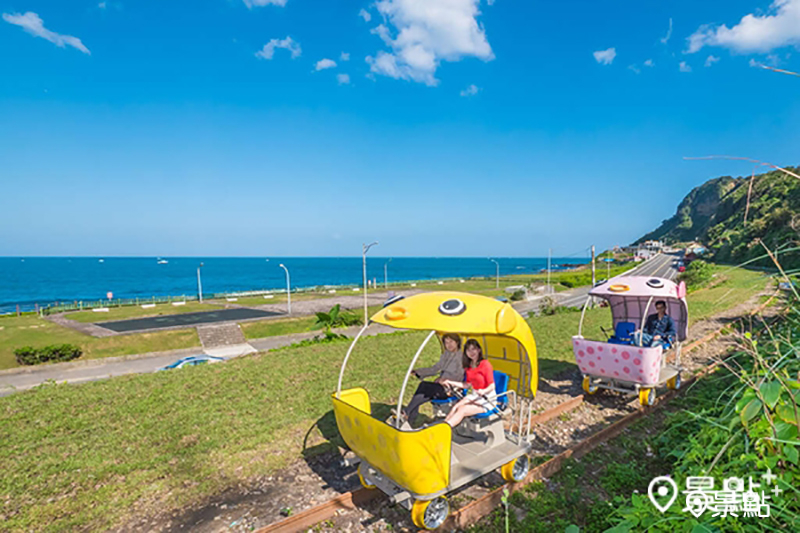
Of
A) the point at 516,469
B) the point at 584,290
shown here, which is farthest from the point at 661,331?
the point at 584,290

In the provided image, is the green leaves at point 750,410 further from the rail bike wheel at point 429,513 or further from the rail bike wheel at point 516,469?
the rail bike wheel at point 516,469

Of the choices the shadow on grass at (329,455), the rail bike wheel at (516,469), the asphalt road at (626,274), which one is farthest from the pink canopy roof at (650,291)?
the asphalt road at (626,274)

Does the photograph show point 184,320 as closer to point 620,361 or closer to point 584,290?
point 620,361

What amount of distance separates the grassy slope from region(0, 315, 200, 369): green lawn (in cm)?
2160

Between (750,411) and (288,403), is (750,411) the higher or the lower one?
the higher one

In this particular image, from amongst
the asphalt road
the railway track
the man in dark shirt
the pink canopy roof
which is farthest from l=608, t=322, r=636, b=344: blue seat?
the asphalt road

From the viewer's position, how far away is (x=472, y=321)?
5.41m

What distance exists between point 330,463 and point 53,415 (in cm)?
637

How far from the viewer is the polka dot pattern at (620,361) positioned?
343 inches

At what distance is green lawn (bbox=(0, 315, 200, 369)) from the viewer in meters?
29.0

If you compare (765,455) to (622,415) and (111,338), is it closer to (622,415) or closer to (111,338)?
(622,415)

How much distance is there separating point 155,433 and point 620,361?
31.5 feet

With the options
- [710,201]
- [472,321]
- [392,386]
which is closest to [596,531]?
[472,321]

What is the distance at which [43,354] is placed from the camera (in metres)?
26.3
